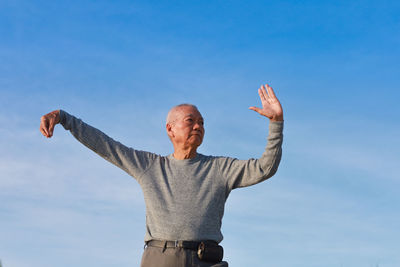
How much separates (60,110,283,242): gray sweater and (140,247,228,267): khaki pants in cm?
14

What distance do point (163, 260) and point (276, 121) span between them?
1909mm

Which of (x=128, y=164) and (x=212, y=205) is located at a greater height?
A: (x=128, y=164)

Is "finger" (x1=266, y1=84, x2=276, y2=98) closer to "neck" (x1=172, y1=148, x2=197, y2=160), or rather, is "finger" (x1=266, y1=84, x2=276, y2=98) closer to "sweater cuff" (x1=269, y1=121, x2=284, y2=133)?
"sweater cuff" (x1=269, y1=121, x2=284, y2=133)

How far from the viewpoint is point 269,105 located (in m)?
6.31

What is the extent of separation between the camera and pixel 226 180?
6.60 metres

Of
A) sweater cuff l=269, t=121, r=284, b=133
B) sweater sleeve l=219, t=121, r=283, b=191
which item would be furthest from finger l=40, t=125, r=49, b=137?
sweater cuff l=269, t=121, r=284, b=133

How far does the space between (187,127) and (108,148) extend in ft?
3.27

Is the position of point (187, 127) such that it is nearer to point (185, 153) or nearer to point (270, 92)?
point (185, 153)

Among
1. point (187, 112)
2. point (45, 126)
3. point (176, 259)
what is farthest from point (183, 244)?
point (45, 126)

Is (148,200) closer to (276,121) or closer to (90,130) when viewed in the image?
(90,130)


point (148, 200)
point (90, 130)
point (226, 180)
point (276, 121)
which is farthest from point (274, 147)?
point (90, 130)

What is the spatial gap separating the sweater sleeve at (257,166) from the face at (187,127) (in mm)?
440

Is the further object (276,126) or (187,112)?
(187,112)

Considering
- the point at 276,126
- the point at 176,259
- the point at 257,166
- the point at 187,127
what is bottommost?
the point at 176,259
